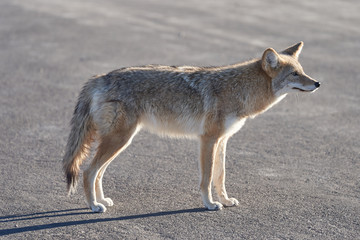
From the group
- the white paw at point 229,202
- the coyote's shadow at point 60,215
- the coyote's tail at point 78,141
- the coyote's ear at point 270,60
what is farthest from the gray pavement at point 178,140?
the coyote's ear at point 270,60

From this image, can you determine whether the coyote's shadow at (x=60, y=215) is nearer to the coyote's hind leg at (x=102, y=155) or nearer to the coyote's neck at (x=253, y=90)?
the coyote's hind leg at (x=102, y=155)

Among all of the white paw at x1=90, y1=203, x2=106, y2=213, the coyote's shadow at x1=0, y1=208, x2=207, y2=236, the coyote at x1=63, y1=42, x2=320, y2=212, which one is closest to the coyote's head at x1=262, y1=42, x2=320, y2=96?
the coyote at x1=63, y1=42, x2=320, y2=212

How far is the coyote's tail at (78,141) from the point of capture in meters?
7.19

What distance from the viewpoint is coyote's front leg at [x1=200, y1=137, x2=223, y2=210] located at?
731 centimetres

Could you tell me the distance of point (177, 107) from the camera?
748 centimetres

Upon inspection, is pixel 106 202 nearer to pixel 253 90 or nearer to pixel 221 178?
pixel 221 178

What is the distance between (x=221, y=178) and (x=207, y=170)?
0.34 m

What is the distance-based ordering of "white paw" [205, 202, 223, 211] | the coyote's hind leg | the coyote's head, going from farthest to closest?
the coyote's head
"white paw" [205, 202, 223, 211]
the coyote's hind leg

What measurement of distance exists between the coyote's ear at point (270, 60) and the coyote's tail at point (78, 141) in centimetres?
213

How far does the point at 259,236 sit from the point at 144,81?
2306mm

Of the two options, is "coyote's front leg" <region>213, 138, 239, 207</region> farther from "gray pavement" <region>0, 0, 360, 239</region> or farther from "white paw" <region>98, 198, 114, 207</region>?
"white paw" <region>98, 198, 114, 207</region>

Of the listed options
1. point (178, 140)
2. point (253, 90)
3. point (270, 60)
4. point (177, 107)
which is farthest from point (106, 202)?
point (270, 60)

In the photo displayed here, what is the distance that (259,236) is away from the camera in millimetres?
6539

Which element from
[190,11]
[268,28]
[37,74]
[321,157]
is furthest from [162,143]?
[190,11]
